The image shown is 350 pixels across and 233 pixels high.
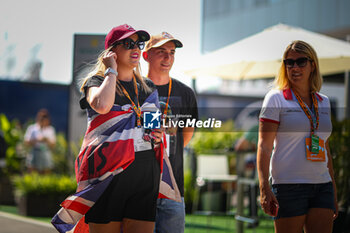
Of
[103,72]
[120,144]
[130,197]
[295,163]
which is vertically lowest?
[130,197]

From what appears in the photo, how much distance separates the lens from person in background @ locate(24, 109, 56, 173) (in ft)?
33.9

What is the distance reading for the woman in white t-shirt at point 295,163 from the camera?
338 cm

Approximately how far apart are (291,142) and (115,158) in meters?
1.19

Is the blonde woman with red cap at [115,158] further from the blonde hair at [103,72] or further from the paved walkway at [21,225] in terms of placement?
the paved walkway at [21,225]

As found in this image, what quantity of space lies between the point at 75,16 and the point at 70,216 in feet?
5.67

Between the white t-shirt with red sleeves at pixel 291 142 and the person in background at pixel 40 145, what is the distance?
7.53m

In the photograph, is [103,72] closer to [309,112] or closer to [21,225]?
[309,112]

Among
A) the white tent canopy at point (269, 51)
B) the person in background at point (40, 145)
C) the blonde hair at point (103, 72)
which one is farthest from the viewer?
the person in background at point (40, 145)

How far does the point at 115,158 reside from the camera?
114 inches

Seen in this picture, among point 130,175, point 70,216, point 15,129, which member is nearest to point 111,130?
point 130,175

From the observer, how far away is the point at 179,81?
12.0 feet

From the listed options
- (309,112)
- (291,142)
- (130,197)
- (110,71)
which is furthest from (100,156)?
(309,112)

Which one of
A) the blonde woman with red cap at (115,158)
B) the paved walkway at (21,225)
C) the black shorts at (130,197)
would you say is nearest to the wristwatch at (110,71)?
the blonde woman with red cap at (115,158)

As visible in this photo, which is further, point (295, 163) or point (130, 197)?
point (295, 163)
